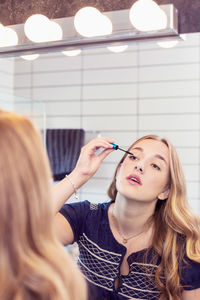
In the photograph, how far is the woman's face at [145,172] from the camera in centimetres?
130

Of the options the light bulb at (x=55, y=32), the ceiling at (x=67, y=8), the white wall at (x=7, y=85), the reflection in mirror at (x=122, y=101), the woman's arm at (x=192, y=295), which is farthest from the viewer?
the reflection in mirror at (x=122, y=101)

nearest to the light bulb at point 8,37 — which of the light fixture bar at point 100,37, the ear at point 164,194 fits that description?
the light fixture bar at point 100,37

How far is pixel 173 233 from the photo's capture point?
1.34m

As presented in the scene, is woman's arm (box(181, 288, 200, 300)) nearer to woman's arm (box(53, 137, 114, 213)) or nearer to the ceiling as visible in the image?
woman's arm (box(53, 137, 114, 213))

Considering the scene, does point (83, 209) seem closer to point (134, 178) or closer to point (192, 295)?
point (134, 178)

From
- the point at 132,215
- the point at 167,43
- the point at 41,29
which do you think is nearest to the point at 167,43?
the point at 167,43

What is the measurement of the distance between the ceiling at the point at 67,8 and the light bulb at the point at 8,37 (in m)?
0.05

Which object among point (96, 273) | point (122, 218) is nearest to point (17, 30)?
point (122, 218)

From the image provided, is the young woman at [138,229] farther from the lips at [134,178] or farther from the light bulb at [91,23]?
the light bulb at [91,23]

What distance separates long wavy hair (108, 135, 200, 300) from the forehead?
14mm

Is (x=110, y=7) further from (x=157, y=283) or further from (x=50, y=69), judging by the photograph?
(x=157, y=283)

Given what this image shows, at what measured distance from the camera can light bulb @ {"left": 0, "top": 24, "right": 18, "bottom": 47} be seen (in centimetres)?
167

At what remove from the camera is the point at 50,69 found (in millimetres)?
→ 1923

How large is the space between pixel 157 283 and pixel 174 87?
1.36m
